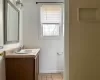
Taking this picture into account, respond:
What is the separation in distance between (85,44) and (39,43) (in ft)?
9.70

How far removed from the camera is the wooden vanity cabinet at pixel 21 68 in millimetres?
2428

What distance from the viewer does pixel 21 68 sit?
2434mm

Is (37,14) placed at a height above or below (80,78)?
above

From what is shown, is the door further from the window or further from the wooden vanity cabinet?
the window

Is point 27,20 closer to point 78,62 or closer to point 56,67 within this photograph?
point 56,67

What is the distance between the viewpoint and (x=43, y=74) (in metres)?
4.25

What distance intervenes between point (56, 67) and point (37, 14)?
1671mm

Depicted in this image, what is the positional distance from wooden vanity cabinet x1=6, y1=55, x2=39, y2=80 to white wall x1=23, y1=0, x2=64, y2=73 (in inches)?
74.6

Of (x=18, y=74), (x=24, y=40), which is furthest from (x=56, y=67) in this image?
(x=18, y=74)

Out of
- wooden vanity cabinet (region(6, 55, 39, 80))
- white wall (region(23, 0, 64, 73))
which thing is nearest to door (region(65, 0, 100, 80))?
wooden vanity cabinet (region(6, 55, 39, 80))

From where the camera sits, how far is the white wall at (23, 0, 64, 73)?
4316 millimetres

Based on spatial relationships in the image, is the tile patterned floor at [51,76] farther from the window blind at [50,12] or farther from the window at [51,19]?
the window blind at [50,12]

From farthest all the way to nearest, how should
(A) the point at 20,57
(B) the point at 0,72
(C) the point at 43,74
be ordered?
1. (C) the point at 43,74
2. (A) the point at 20,57
3. (B) the point at 0,72

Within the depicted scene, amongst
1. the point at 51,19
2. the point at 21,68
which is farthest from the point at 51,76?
the point at 21,68
